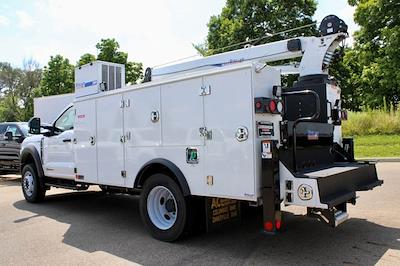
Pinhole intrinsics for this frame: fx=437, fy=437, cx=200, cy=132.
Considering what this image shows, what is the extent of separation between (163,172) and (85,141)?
2231 mm

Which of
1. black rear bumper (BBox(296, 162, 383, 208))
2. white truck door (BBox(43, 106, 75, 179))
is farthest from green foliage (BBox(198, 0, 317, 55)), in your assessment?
black rear bumper (BBox(296, 162, 383, 208))

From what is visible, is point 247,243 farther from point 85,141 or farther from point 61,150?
point 61,150

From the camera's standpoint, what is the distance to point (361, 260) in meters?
5.04

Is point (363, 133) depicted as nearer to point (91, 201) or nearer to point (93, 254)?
point (91, 201)

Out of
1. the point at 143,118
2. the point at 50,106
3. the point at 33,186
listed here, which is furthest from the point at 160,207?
the point at 50,106

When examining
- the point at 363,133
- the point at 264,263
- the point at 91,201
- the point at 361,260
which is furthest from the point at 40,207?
the point at 363,133

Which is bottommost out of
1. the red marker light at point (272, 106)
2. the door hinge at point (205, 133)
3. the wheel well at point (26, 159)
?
the wheel well at point (26, 159)

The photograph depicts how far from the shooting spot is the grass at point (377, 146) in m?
16.2

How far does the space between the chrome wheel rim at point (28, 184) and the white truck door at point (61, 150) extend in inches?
28.3

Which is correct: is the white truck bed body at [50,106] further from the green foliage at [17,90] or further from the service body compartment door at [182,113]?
the green foliage at [17,90]

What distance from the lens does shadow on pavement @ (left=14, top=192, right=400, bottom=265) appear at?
525 cm

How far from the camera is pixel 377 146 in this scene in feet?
59.4

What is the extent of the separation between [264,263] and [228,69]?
2.32 m

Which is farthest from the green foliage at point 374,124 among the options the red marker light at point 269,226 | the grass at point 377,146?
the red marker light at point 269,226
